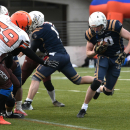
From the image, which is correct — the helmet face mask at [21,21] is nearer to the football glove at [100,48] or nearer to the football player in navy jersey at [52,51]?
the football player in navy jersey at [52,51]

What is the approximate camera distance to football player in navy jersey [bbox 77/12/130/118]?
5074 mm

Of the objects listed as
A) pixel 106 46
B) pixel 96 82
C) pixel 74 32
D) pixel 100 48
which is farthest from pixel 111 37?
pixel 74 32

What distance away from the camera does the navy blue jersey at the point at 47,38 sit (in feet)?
18.6

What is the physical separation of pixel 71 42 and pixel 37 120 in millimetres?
15067

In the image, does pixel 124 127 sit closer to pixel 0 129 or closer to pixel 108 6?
pixel 0 129

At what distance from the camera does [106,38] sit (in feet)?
17.6

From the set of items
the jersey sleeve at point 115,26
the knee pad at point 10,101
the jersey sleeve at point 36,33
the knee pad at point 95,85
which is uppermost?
the jersey sleeve at point 115,26

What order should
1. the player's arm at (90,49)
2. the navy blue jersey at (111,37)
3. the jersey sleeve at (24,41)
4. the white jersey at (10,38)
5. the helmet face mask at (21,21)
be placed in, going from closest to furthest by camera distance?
the white jersey at (10,38) → the jersey sleeve at (24,41) → the helmet face mask at (21,21) → the navy blue jersey at (111,37) → the player's arm at (90,49)

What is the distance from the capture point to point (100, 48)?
5180mm

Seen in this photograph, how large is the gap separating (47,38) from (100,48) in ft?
3.33

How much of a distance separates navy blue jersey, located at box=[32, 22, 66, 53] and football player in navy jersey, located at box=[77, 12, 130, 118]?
0.57 m

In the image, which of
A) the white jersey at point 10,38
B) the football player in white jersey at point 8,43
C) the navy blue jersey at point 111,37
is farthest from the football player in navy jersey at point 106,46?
the white jersey at point 10,38

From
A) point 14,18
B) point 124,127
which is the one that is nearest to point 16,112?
point 14,18

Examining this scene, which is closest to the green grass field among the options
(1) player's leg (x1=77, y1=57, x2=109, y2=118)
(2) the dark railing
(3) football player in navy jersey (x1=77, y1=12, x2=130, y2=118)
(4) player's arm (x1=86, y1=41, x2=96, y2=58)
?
(1) player's leg (x1=77, y1=57, x2=109, y2=118)
